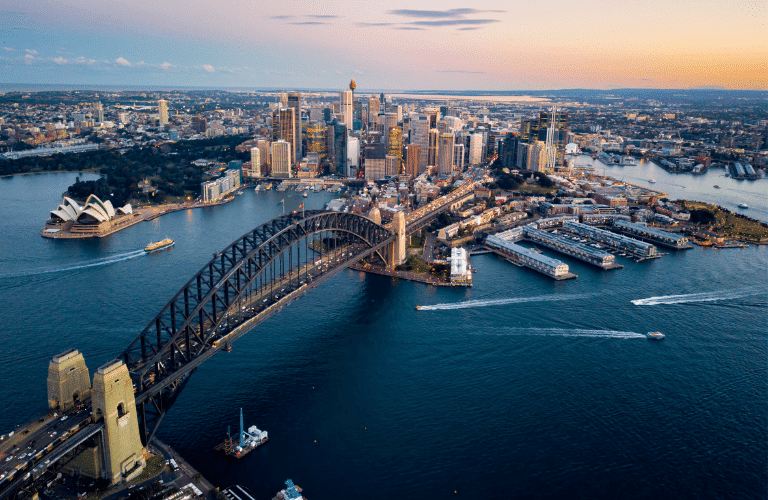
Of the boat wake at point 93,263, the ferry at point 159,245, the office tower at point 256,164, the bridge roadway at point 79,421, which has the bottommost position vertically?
the boat wake at point 93,263

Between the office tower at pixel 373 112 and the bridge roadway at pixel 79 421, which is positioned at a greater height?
the office tower at pixel 373 112

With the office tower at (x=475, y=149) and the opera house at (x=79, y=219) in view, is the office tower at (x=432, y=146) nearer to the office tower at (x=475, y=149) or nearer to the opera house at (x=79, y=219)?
the office tower at (x=475, y=149)

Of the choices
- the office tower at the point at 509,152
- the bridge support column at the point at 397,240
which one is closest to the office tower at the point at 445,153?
the office tower at the point at 509,152

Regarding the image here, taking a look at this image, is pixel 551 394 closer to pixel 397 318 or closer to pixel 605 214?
pixel 397 318

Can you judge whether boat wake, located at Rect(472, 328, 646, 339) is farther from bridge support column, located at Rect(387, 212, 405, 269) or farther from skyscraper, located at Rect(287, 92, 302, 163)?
skyscraper, located at Rect(287, 92, 302, 163)

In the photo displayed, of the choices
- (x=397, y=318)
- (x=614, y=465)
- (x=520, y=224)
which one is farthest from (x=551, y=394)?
(x=520, y=224)

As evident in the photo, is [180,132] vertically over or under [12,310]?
over

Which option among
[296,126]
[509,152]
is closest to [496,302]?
[509,152]
